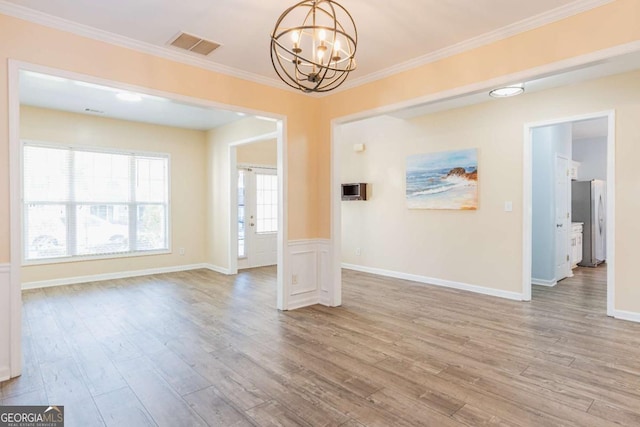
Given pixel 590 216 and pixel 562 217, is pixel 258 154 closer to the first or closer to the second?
pixel 562 217

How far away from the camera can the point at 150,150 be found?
638 centimetres

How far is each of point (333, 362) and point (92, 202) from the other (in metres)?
5.12

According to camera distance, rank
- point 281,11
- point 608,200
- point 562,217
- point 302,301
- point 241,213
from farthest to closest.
Answer: point 241,213 < point 562,217 < point 302,301 < point 608,200 < point 281,11

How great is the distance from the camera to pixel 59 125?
216 inches

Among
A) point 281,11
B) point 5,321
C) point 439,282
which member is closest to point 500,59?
point 281,11

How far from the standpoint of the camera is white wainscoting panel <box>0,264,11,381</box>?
2523 mm

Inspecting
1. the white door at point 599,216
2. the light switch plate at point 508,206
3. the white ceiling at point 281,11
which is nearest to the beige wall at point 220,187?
the white ceiling at point 281,11

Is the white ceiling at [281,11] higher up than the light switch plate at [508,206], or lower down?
higher up

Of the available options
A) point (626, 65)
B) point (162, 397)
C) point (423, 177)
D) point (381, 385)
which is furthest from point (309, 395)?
point (626, 65)

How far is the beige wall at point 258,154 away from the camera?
271 inches

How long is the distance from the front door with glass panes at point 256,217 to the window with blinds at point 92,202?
141 cm

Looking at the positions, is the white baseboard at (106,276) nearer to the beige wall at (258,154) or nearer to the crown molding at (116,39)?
the beige wall at (258,154)

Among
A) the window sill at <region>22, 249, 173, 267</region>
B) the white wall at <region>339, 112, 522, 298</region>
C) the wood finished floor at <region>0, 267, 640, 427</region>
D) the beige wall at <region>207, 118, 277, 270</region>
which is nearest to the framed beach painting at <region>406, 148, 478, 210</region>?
the white wall at <region>339, 112, 522, 298</region>

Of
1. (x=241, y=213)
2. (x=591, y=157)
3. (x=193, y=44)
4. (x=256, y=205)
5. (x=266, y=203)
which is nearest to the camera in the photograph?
(x=193, y=44)
